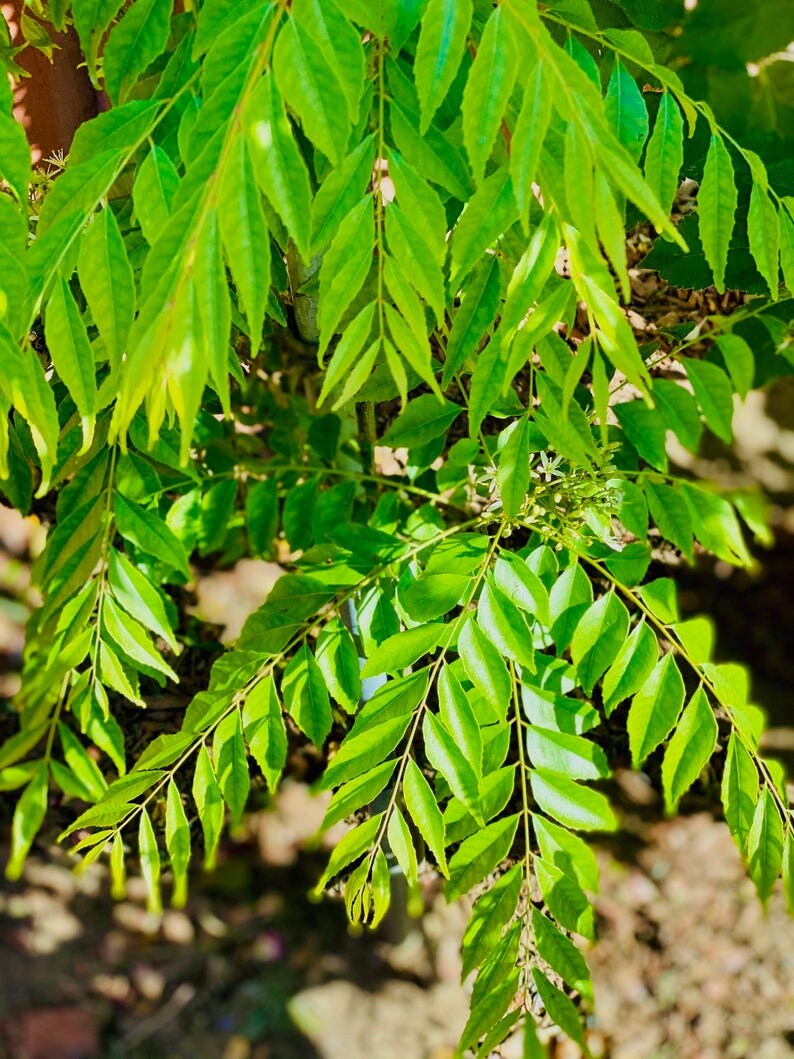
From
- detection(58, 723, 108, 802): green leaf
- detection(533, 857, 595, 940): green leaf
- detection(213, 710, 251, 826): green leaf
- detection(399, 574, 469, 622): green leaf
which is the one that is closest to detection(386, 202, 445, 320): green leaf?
detection(399, 574, 469, 622): green leaf

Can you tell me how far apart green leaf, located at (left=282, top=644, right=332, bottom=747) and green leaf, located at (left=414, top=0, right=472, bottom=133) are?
62 centimetres

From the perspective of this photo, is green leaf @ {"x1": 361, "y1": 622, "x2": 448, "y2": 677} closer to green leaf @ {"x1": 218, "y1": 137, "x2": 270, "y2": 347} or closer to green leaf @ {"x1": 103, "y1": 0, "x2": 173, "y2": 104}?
green leaf @ {"x1": 218, "y1": 137, "x2": 270, "y2": 347}

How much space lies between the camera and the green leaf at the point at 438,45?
56 cm

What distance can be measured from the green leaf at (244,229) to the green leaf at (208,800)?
0.59 meters

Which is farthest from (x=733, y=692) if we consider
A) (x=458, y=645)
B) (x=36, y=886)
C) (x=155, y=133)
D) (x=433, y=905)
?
(x=36, y=886)

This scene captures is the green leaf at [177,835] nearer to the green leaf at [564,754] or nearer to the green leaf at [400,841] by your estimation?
the green leaf at [400,841]

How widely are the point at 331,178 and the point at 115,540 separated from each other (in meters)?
0.87

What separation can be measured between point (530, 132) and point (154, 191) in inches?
11.6

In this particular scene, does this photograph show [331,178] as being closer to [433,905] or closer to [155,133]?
[155,133]

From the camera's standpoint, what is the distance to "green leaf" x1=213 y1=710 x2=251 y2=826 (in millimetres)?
959

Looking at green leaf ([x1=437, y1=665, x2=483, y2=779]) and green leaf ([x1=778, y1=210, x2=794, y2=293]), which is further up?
green leaf ([x1=778, y1=210, x2=794, y2=293])

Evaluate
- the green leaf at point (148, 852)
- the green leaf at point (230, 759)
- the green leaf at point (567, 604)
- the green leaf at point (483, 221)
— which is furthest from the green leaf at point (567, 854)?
the green leaf at point (483, 221)

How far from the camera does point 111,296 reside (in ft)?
2.13

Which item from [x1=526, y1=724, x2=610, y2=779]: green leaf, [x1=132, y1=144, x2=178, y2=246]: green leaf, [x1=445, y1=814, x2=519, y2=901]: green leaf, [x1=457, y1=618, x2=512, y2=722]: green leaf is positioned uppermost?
[x1=132, y1=144, x2=178, y2=246]: green leaf
